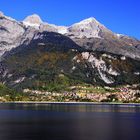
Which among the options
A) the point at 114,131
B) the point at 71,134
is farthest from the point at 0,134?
the point at 114,131

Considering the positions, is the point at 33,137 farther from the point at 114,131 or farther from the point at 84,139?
the point at 114,131

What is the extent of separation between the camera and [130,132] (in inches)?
4936

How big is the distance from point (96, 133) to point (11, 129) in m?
26.2

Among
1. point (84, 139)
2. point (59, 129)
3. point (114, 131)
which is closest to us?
point (84, 139)

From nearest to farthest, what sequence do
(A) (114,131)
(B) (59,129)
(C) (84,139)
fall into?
(C) (84,139) → (A) (114,131) → (B) (59,129)

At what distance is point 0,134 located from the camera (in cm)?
11988

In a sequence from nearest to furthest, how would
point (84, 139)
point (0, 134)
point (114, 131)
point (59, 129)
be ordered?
point (84, 139), point (0, 134), point (114, 131), point (59, 129)

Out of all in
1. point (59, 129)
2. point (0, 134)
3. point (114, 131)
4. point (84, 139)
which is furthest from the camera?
point (59, 129)

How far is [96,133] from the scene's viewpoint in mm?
123438

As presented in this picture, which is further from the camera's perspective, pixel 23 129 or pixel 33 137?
pixel 23 129

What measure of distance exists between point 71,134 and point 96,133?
673cm

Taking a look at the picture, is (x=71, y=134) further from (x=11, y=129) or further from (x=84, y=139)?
(x=11, y=129)

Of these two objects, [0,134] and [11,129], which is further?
[11,129]

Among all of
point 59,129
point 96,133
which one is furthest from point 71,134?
point 59,129
